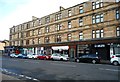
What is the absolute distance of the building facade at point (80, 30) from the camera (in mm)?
32812

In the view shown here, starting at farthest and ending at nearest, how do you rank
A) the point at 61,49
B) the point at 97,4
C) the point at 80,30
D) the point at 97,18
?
the point at 61,49 < the point at 80,30 < the point at 97,4 < the point at 97,18

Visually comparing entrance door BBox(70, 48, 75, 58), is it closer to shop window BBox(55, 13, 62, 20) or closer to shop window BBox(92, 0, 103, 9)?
shop window BBox(55, 13, 62, 20)

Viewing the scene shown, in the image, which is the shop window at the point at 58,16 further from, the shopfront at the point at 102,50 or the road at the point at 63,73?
the road at the point at 63,73

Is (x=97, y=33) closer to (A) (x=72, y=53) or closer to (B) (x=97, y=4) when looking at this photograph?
(B) (x=97, y=4)

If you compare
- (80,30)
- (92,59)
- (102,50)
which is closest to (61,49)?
(80,30)

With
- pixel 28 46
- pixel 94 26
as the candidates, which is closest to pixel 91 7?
pixel 94 26

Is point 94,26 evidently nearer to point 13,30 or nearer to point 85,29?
point 85,29

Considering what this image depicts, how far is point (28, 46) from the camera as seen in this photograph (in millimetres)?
56875

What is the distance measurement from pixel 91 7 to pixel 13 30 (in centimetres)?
3895

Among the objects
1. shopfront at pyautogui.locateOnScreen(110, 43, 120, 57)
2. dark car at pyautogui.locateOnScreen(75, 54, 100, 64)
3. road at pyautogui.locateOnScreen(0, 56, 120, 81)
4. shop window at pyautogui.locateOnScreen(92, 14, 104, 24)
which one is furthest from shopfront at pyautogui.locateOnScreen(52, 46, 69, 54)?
road at pyautogui.locateOnScreen(0, 56, 120, 81)

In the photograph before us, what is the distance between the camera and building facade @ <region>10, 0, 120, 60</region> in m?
32.8

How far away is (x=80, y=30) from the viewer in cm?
3866

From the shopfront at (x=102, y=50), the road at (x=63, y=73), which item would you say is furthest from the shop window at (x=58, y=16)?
the road at (x=63, y=73)

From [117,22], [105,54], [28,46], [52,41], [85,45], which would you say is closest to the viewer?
[117,22]
